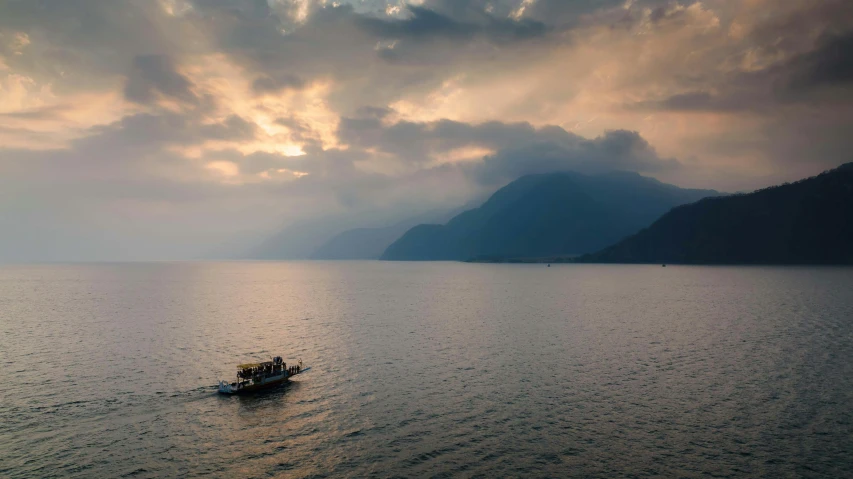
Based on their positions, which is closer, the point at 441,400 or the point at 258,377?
the point at 441,400

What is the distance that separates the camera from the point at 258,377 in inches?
2507

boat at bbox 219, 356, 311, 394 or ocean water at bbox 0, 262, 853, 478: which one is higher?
boat at bbox 219, 356, 311, 394

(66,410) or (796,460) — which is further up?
(66,410)

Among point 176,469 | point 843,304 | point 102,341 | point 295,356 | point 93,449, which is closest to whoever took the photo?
point 176,469

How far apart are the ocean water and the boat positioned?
1697mm

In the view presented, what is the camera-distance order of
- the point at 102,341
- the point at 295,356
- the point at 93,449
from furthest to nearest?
the point at 102,341 → the point at 295,356 → the point at 93,449

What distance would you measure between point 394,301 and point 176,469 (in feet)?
459

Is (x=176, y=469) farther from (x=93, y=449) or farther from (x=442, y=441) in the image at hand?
(x=442, y=441)

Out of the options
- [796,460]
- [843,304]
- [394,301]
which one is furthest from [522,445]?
[843,304]

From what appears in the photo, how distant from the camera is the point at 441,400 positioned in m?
57.2

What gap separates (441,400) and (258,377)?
86.8ft

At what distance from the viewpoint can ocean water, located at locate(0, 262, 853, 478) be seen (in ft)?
133

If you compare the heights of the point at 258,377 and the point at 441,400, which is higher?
the point at 258,377

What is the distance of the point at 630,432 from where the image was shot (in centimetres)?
4631
